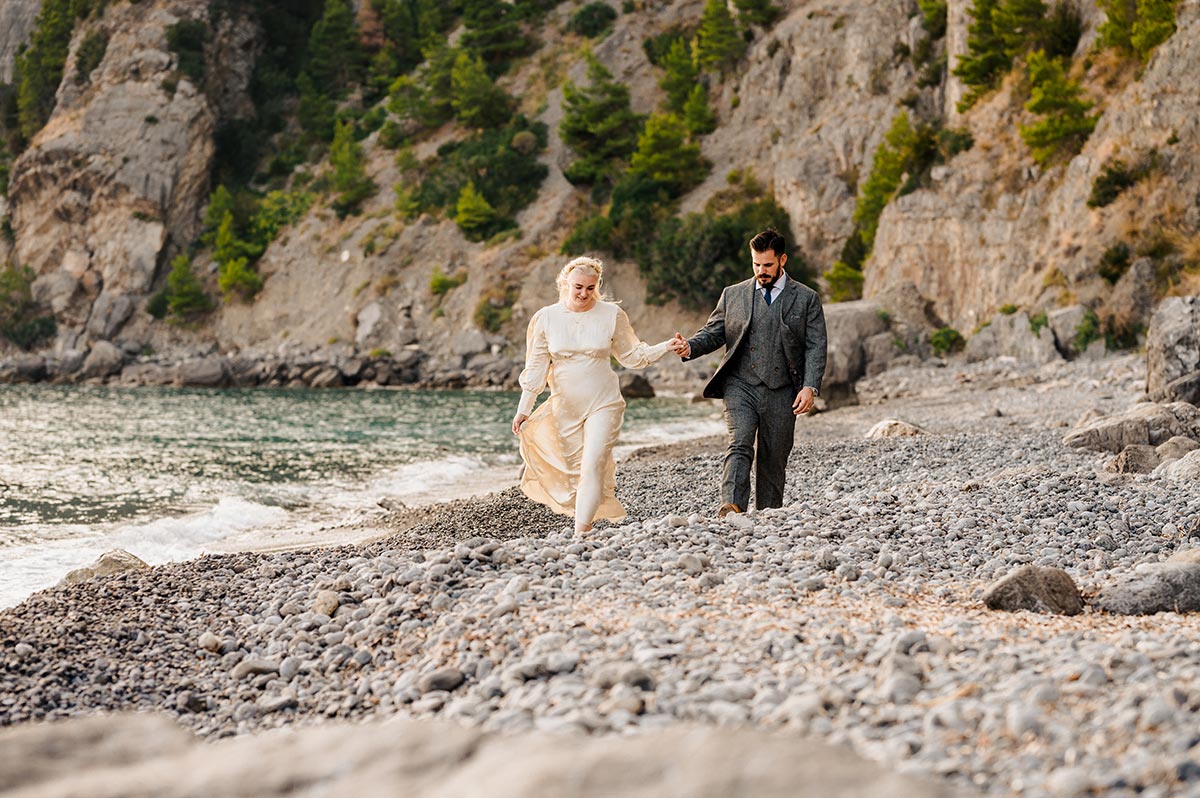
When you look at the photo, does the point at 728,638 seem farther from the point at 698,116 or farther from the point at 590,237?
the point at 698,116

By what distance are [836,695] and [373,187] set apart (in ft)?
194

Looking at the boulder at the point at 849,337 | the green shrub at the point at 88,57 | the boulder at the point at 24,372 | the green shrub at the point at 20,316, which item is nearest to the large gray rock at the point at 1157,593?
the boulder at the point at 849,337

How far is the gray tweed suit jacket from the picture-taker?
7652 mm

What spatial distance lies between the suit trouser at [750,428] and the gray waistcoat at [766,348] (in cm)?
7

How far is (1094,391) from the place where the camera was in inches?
783

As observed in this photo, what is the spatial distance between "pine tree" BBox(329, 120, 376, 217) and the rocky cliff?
33.1 inches

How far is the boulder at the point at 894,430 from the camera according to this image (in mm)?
14945

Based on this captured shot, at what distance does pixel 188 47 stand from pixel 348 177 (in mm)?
16393

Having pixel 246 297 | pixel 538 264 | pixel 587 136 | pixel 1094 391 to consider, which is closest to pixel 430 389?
pixel 538 264

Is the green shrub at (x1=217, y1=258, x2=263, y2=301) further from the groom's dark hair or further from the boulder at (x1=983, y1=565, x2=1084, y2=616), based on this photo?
the boulder at (x1=983, y1=565, x2=1084, y2=616)

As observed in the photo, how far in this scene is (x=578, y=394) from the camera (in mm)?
7598

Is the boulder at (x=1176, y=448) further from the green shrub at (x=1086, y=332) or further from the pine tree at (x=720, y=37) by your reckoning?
the pine tree at (x=720, y=37)

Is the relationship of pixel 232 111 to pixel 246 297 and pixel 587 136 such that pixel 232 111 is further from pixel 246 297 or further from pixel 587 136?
pixel 587 136

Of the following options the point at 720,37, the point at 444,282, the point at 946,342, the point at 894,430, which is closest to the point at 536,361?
the point at 894,430
